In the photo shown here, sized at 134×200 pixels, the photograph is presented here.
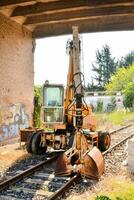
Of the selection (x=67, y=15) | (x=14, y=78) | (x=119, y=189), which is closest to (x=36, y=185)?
(x=119, y=189)

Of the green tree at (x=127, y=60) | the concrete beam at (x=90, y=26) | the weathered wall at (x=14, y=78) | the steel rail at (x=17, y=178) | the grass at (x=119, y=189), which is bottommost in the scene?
the grass at (x=119, y=189)

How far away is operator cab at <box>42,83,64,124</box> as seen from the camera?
1515 centimetres

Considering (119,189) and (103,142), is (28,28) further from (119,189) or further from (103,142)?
(119,189)

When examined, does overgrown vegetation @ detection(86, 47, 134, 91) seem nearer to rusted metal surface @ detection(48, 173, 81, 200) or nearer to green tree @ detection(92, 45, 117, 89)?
green tree @ detection(92, 45, 117, 89)

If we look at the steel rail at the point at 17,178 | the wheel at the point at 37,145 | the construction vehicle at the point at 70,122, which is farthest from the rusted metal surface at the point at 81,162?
the wheel at the point at 37,145

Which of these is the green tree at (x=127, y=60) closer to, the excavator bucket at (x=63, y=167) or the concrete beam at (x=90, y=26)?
the concrete beam at (x=90, y=26)

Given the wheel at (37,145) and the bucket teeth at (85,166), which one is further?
the wheel at (37,145)

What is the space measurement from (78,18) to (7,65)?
14.2 feet

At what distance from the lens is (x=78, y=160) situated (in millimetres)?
11203

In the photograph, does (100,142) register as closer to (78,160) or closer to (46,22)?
(78,160)

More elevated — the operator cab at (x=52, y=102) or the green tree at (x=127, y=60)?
the green tree at (x=127, y=60)

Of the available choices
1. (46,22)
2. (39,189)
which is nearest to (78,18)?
(46,22)

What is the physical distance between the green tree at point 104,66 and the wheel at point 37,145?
250ft

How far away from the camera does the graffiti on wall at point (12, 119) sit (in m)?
18.3
